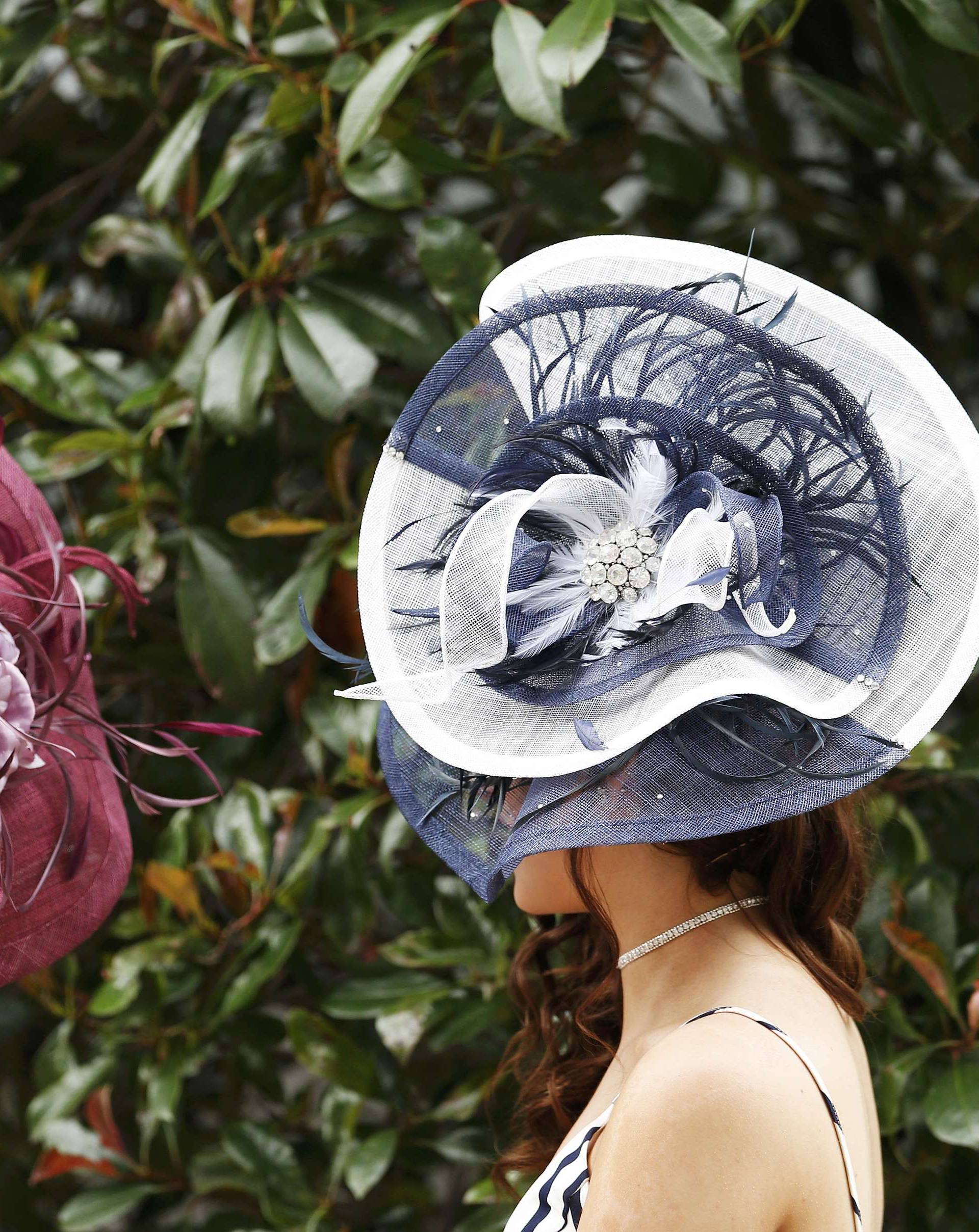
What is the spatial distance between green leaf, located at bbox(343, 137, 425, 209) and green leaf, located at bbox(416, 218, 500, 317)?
0.11 ft

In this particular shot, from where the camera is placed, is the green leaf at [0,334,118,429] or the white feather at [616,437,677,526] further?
the green leaf at [0,334,118,429]

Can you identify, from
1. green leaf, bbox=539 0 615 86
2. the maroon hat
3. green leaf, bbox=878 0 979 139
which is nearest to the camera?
the maroon hat

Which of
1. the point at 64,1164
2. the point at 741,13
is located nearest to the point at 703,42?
the point at 741,13

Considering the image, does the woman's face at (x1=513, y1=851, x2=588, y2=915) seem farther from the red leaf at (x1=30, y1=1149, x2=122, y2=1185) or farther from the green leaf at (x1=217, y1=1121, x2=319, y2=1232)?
the red leaf at (x1=30, y1=1149, x2=122, y2=1185)

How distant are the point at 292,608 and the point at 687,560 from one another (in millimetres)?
649

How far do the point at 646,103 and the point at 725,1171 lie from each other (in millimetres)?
1132

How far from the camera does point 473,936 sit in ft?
3.95

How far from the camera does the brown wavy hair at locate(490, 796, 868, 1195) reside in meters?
0.78

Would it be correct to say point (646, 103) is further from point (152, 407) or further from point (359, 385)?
point (152, 407)

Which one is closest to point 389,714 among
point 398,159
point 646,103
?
point 398,159

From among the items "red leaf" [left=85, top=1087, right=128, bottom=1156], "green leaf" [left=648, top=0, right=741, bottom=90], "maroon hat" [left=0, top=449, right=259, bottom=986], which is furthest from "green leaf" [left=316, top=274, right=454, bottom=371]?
"red leaf" [left=85, top=1087, right=128, bottom=1156]

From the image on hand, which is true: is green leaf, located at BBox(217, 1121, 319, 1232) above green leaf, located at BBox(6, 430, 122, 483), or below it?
below

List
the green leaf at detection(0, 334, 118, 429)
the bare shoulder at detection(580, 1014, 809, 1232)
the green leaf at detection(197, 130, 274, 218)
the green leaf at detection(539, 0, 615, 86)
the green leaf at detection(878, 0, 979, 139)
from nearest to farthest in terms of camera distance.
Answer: the bare shoulder at detection(580, 1014, 809, 1232)
the green leaf at detection(539, 0, 615, 86)
the green leaf at detection(878, 0, 979, 139)
the green leaf at detection(197, 130, 274, 218)
the green leaf at detection(0, 334, 118, 429)

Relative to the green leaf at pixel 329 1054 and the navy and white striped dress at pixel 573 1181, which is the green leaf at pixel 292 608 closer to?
the green leaf at pixel 329 1054
